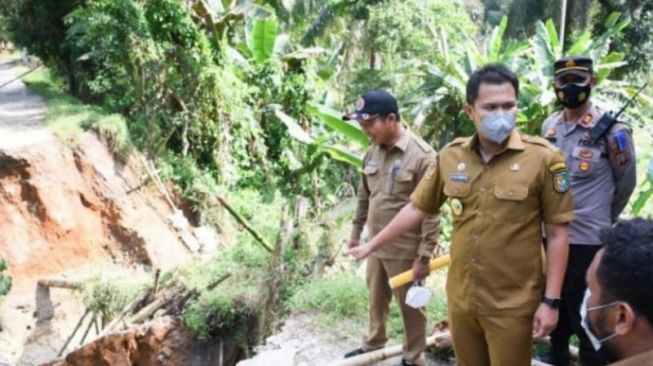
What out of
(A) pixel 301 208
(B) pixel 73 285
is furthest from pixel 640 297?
(B) pixel 73 285

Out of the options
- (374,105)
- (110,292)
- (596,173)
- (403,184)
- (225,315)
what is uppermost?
(374,105)

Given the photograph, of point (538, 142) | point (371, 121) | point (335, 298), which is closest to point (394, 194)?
point (371, 121)

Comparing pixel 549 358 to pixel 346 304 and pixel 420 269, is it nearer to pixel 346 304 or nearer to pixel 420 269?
pixel 420 269

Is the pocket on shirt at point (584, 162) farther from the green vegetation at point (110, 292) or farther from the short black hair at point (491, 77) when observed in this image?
the green vegetation at point (110, 292)

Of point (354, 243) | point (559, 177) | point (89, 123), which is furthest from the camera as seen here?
point (89, 123)

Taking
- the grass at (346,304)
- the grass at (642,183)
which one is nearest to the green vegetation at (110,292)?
the grass at (346,304)

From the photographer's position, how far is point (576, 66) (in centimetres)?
286

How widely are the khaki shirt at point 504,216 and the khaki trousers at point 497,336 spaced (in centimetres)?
3

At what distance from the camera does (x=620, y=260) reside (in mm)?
1399

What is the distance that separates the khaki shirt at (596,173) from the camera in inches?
110

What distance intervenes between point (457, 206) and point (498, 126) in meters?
0.37

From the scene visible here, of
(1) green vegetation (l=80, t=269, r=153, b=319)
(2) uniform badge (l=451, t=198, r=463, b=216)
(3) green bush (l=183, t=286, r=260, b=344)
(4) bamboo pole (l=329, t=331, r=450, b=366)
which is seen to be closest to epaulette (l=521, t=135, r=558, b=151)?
(2) uniform badge (l=451, t=198, r=463, b=216)

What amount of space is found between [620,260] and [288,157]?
1142 centimetres

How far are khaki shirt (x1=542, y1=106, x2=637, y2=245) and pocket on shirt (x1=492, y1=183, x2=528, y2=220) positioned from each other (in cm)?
68
